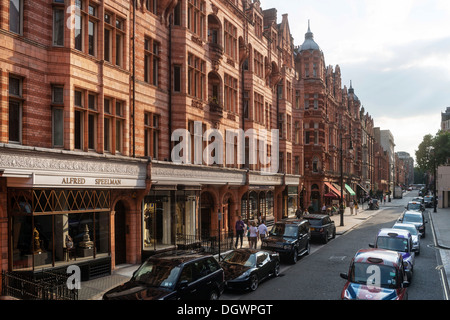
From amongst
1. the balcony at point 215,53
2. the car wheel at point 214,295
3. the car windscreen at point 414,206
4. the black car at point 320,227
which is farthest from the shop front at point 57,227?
the car windscreen at point 414,206

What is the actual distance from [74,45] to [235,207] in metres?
17.2

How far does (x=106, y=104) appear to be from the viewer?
57.5ft

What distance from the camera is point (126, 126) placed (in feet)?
60.3

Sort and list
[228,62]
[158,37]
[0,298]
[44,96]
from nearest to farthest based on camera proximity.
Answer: [0,298] < [44,96] < [158,37] < [228,62]

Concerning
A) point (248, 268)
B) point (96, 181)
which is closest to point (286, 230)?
point (248, 268)

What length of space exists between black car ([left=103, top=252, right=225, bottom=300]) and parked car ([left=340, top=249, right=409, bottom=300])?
4010 millimetres

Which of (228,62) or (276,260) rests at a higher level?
(228,62)

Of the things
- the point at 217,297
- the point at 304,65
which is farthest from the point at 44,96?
the point at 304,65

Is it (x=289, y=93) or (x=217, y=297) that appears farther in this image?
(x=289, y=93)

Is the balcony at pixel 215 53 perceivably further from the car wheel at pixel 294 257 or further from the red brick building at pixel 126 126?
the car wheel at pixel 294 257

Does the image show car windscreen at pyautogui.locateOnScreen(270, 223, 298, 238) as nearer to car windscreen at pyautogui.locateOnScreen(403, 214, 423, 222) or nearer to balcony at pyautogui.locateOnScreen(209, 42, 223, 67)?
balcony at pyautogui.locateOnScreen(209, 42, 223, 67)

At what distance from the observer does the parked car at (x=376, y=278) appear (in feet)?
36.9

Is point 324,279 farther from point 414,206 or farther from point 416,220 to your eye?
point 414,206

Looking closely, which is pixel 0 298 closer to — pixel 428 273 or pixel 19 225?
pixel 19 225
